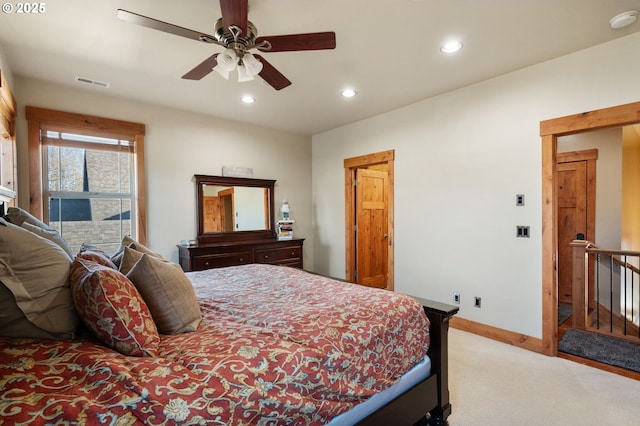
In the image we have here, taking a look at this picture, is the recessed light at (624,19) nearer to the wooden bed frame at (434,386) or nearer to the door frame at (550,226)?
the door frame at (550,226)

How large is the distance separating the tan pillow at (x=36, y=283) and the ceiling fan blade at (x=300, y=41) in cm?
155

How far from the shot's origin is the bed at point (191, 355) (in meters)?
0.81

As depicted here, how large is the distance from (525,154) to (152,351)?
3.32 meters

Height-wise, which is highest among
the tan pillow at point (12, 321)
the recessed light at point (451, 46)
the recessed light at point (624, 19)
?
the recessed light at point (451, 46)

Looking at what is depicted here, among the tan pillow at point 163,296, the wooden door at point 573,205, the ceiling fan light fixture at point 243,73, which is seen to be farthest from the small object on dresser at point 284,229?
the wooden door at point 573,205

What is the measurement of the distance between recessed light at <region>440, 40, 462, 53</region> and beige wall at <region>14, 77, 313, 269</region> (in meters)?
2.95

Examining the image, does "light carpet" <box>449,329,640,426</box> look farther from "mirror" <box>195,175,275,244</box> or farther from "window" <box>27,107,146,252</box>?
"window" <box>27,107,146,252</box>

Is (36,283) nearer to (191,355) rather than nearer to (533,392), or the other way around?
(191,355)

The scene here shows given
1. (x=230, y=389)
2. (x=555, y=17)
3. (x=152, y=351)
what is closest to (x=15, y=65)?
(x=152, y=351)

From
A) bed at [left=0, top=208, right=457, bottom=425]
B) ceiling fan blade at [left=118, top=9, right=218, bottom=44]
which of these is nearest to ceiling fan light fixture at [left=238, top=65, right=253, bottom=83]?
ceiling fan blade at [left=118, top=9, right=218, bottom=44]

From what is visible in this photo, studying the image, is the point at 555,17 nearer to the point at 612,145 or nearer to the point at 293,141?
the point at 612,145

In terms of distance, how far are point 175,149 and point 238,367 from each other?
11.6 feet

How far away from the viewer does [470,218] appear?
3238mm

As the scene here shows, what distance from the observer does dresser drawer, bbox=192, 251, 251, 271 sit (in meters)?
3.58
